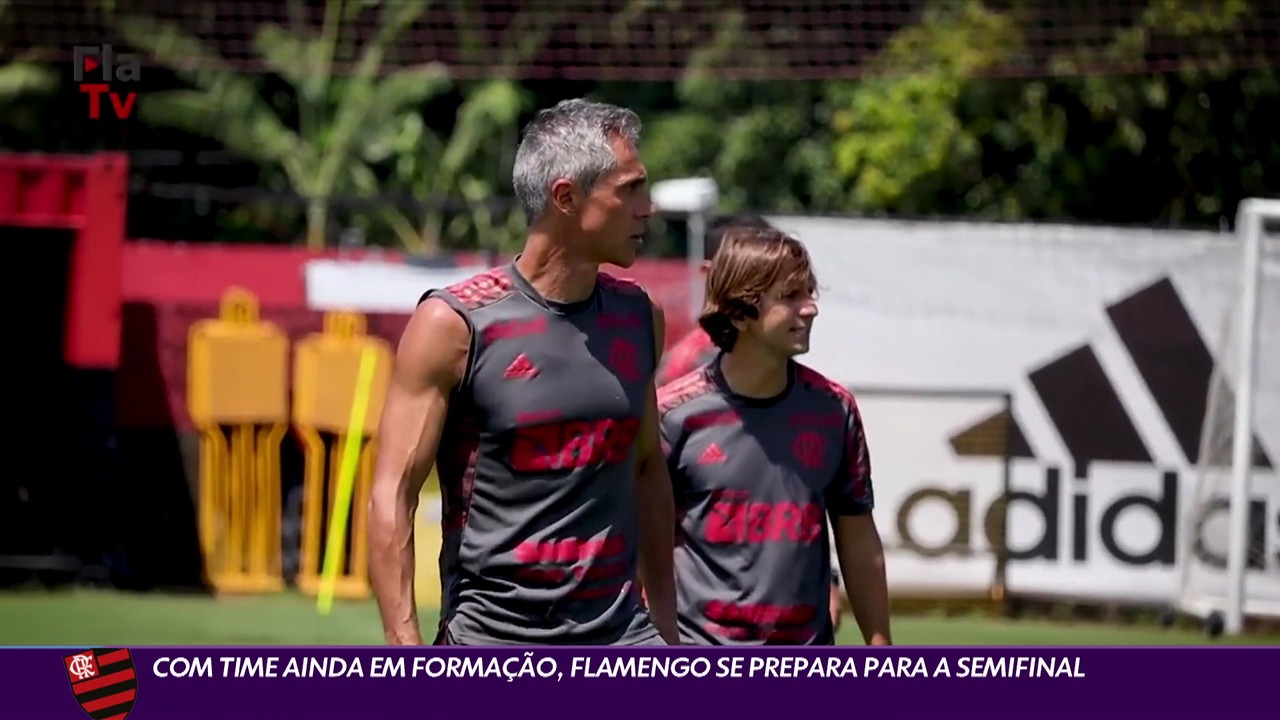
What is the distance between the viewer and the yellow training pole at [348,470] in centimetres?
1285

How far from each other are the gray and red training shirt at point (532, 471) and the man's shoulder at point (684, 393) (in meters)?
0.76

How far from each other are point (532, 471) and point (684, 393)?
0.95 meters

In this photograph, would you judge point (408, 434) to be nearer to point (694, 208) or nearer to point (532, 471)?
point (532, 471)

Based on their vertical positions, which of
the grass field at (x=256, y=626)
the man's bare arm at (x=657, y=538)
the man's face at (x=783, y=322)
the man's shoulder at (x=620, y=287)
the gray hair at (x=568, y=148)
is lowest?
the grass field at (x=256, y=626)

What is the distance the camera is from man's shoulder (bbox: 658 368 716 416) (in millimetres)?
4859

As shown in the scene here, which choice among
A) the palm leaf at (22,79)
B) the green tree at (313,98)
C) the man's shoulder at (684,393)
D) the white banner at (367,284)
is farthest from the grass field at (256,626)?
the palm leaf at (22,79)

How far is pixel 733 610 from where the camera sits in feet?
15.5

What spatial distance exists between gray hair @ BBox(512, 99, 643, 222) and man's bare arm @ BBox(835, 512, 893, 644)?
1.25 meters

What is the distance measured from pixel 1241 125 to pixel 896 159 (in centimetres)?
327

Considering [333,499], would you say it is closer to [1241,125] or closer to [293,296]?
[293,296]

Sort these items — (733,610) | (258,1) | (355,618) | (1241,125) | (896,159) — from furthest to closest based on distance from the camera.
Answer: (258,1) < (896,159) < (1241,125) < (355,618) < (733,610)

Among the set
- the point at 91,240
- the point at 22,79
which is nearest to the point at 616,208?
the point at 91,240

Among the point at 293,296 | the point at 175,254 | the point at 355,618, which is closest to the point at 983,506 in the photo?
the point at 355,618
